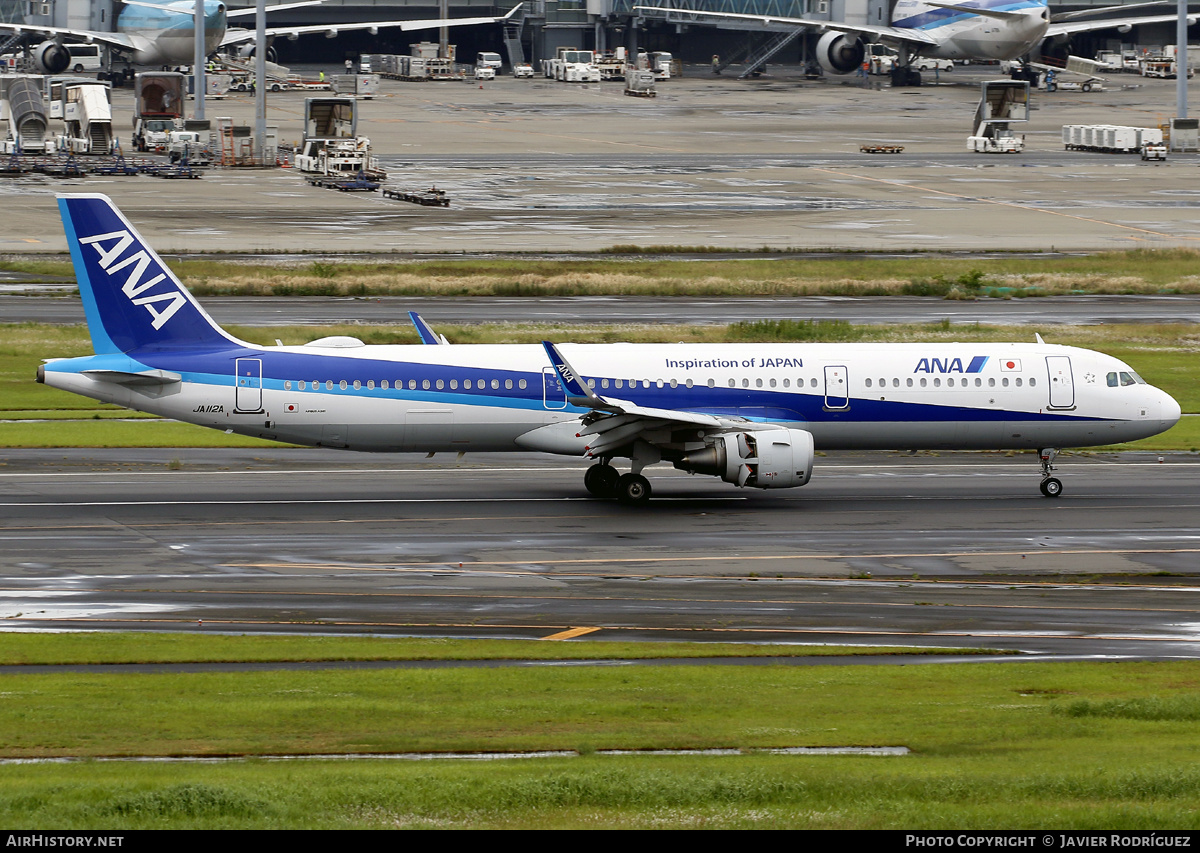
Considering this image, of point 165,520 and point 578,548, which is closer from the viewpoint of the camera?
point 578,548

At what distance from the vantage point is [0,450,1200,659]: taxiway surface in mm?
29344

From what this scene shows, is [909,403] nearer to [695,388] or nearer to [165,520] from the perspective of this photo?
[695,388]

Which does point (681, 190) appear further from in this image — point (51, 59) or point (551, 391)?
point (51, 59)

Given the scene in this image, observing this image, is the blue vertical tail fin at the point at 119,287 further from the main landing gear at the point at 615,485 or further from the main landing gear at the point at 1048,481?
the main landing gear at the point at 1048,481

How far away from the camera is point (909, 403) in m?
42.9

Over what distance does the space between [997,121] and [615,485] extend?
11334 centimetres

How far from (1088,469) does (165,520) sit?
27.2m

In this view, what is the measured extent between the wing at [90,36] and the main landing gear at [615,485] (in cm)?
16257

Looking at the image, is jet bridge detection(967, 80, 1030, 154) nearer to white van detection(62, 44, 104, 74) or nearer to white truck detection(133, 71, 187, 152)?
white truck detection(133, 71, 187, 152)

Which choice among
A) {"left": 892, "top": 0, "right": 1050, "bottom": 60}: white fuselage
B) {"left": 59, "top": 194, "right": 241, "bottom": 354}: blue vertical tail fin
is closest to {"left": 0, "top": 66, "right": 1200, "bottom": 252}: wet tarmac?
{"left": 892, "top": 0, "right": 1050, "bottom": 60}: white fuselage

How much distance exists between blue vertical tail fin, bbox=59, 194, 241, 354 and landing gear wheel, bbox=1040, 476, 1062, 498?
2296cm

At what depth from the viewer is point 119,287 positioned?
41500 millimetres

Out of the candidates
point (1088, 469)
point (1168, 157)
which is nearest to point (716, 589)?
point (1088, 469)

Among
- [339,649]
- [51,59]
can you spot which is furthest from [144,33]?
[339,649]
